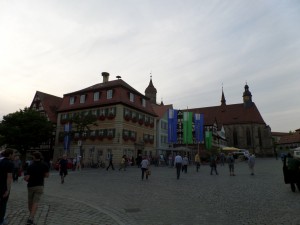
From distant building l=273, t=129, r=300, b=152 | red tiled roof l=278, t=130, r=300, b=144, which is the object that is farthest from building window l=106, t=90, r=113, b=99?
red tiled roof l=278, t=130, r=300, b=144

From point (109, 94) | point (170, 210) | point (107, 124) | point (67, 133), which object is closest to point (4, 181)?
point (170, 210)

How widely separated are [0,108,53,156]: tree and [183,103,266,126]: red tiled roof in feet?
162

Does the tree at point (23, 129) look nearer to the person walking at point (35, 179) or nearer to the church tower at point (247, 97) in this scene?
the person walking at point (35, 179)

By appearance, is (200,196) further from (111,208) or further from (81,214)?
(81,214)

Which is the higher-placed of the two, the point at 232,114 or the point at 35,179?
the point at 232,114

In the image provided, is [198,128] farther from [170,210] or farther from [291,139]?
[291,139]

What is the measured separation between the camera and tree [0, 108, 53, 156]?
131 feet

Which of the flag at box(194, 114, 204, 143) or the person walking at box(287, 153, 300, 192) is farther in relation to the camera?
the flag at box(194, 114, 204, 143)

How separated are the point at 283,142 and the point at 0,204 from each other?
422 feet

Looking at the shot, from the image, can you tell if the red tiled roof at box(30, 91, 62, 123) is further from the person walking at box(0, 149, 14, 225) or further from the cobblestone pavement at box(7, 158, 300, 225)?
the person walking at box(0, 149, 14, 225)

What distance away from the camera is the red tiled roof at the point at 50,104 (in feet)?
157

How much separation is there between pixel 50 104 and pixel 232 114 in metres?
55.3

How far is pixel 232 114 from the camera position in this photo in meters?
86.2

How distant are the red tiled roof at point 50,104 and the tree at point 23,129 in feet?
18.2
